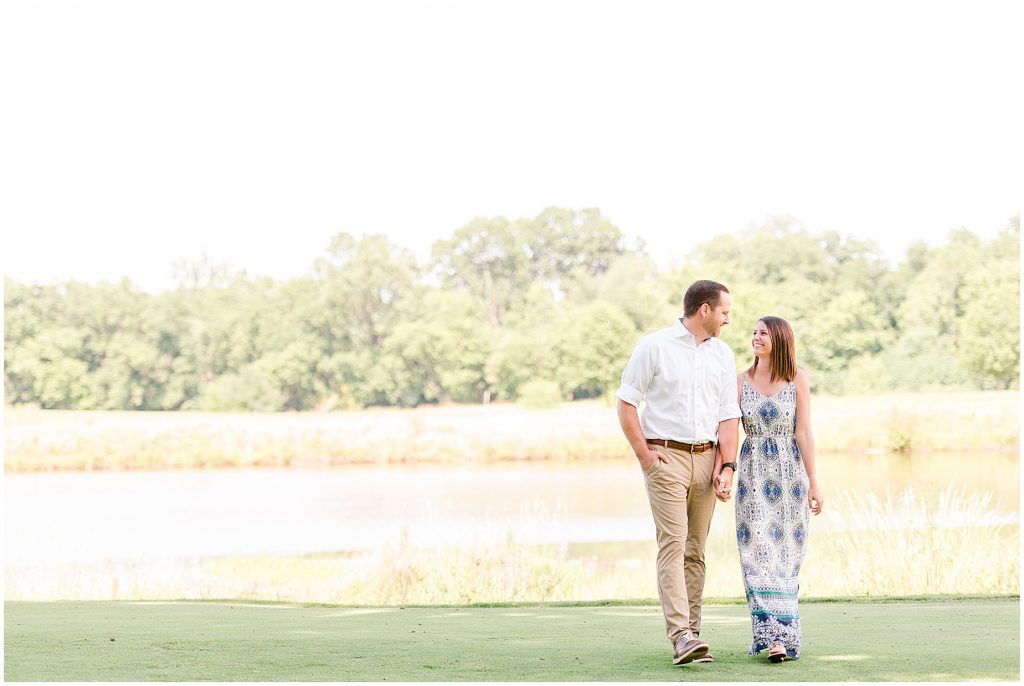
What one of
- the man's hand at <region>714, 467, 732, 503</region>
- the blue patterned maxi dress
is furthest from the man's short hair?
the man's hand at <region>714, 467, 732, 503</region>

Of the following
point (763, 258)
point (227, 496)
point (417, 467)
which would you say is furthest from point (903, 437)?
point (763, 258)

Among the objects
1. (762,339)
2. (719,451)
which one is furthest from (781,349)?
(719,451)

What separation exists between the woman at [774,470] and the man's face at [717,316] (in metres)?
0.17

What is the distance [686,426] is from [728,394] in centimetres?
29

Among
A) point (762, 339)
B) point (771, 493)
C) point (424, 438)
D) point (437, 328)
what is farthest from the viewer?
point (437, 328)

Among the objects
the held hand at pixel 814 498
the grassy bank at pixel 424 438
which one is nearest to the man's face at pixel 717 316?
the held hand at pixel 814 498

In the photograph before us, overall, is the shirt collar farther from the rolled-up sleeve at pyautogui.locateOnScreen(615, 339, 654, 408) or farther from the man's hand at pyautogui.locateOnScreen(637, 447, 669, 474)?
the man's hand at pyautogui.locateOnScreen(637, 447, 669, 474)

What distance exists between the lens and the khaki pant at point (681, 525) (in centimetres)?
519

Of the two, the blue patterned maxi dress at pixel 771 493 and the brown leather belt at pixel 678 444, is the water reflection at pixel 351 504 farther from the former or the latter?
the brown leather belt at pixel 678 444

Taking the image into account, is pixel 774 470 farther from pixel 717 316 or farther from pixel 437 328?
pixel 437 328

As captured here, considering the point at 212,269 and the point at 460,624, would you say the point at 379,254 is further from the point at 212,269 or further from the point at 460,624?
the point at 460,624

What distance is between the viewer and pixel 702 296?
536 cm

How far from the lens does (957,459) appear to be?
34.2 metres

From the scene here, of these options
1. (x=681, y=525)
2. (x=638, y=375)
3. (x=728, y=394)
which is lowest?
(x=681, y=525)
